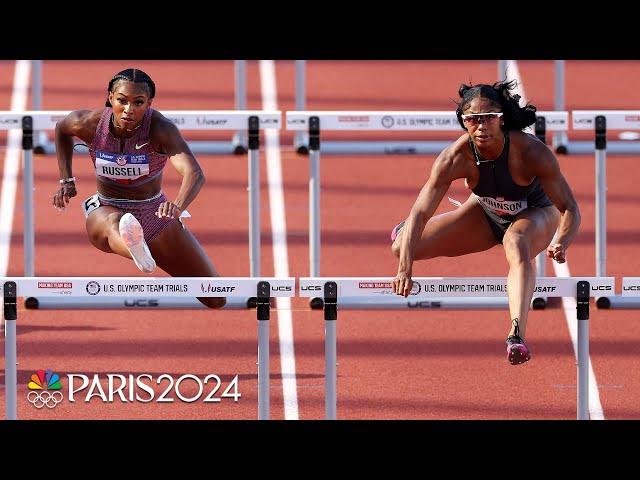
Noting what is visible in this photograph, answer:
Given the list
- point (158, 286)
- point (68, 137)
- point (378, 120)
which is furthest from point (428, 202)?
point (378, 120)

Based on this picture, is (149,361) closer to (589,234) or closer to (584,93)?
(589,234)

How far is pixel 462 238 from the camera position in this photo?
891 centimetres

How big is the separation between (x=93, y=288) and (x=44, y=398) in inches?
55.2

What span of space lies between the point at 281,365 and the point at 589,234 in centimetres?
257

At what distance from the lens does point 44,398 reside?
32.2 feet

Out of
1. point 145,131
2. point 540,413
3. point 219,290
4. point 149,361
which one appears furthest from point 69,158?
point 540,413

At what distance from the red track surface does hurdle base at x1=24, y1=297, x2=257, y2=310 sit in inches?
6.6

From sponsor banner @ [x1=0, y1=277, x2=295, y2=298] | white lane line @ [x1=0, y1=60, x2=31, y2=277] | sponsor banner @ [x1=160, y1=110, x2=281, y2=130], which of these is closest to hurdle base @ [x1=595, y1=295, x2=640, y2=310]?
sponsor banner @ [x1=160, y1=110, x2=281, y2=130]

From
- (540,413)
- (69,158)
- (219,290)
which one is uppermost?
(69,158)

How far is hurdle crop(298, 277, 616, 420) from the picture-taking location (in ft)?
27.9

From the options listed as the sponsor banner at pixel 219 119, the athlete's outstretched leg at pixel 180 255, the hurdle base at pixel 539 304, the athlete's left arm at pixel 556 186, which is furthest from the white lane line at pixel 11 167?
the athlete's left arm at pixel 556 186

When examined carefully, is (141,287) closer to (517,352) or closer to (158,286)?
(158,286)

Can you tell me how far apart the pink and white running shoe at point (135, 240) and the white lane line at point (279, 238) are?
1458mm

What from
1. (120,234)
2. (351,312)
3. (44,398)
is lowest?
(44,398)
